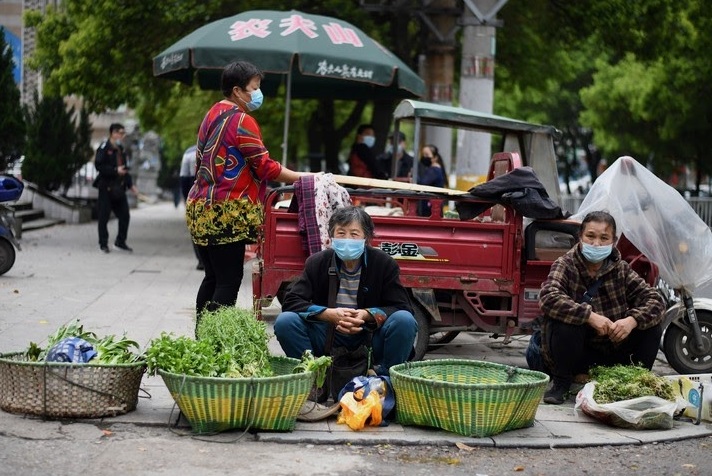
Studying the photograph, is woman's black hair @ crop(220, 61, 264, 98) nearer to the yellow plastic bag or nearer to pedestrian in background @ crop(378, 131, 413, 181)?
the yellow plastic bag

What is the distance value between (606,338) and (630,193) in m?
1.41

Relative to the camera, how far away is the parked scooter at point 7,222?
41.7 feet

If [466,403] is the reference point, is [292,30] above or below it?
above

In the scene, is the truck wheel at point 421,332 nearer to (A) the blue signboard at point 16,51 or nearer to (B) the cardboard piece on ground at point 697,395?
(B) the cardboard piece on ground at point 697,395

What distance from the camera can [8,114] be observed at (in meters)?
19.0

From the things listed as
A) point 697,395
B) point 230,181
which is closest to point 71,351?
point 230,181

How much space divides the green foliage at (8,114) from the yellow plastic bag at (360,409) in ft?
46.1

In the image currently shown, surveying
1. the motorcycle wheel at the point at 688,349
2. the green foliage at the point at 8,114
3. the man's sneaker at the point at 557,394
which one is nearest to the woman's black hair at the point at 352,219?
the man's sneaker at the point at 557,394

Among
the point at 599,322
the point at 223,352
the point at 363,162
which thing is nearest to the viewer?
the point at 223,352

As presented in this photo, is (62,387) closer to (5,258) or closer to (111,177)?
(5,258)

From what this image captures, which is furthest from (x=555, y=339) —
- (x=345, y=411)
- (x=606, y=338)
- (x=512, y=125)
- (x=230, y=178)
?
(x=512, y=125)

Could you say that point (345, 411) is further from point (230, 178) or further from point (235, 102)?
point (235, 102)

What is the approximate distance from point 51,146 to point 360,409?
19550mm

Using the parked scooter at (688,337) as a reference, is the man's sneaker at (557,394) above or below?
below
